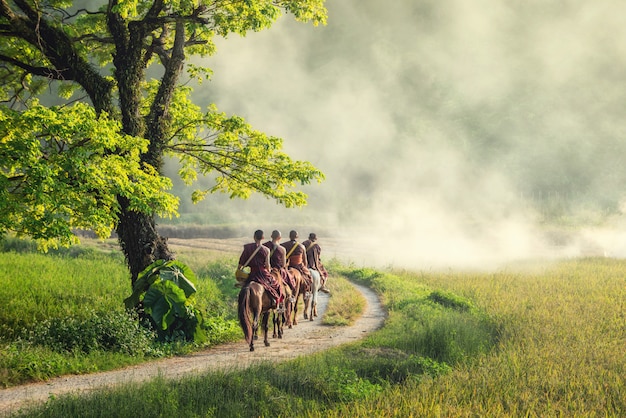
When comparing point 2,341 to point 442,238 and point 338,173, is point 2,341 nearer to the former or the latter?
point 442,238

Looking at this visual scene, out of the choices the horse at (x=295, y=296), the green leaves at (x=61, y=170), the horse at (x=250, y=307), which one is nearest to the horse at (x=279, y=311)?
the horse at (x=295, y=296)

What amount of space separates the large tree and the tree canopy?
3 cm

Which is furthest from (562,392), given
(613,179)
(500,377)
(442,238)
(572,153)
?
(572,153)

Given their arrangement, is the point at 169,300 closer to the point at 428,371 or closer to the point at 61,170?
the point at 61,170

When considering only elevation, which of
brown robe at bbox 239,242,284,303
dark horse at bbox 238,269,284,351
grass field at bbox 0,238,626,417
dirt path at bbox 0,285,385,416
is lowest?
dirt path at bbox 0,285,385,416

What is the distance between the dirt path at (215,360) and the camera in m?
10.7

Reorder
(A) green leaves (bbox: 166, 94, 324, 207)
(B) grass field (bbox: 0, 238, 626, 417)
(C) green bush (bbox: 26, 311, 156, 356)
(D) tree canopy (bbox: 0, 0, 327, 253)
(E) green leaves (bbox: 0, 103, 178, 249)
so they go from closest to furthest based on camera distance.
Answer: (B) grass field (bbox: 0, 238, 626, 417) < (E) green leaves (bbox: 0, 103, 178, 249) < (D) tree canopy (bbox: 0, 0, 327, 253) < (C) green bush (bbox: 26, 311, 156, 356) < (A) green leaves (bbox: 166, 94, 324, 207)

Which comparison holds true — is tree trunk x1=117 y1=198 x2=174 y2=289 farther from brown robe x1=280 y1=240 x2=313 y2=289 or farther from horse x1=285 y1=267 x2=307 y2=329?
brown robe x1=280 y1=240 x2=313 y2=289

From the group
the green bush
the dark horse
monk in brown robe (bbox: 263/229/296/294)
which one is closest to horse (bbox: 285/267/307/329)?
monk in brown robe (bbox: 263/229/296/294)

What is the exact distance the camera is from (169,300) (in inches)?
605

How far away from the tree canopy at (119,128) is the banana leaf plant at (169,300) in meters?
1.44

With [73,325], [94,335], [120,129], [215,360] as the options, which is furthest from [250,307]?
[120,129]

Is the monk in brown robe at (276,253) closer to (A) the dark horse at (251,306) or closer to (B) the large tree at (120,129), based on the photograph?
(A) the dark horse at (251,306)

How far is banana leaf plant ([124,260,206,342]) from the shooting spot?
50.1 feet
